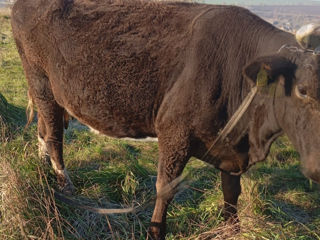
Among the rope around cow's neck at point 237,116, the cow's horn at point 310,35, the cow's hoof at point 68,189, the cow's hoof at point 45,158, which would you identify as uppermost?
the cow's horn at point 310,35

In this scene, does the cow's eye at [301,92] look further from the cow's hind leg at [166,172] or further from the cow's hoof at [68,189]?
the cow's hoof at [68,189]

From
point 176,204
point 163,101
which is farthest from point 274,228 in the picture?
point 163,101

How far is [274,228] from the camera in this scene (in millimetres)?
2906

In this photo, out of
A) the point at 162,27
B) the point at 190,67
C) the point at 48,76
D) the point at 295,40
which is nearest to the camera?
the point at 295,40

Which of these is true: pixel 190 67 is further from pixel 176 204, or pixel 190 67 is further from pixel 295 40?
pixel 176 204

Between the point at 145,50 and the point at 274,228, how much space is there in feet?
6.17

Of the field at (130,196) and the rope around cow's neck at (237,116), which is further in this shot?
the field at (130,196)

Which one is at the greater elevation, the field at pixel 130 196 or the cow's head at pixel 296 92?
the cow's head at pixel 296 92

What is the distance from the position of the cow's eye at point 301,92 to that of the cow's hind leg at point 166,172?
3.07 ft

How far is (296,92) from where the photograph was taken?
7.49 ft

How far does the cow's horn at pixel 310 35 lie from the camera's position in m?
2.21

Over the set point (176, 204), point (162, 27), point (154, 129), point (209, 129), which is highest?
point (162, 27)

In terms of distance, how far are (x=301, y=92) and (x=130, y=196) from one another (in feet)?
7.47

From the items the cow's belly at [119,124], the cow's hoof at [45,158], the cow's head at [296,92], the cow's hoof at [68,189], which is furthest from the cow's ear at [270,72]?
the cow's hoof at [45,158]
